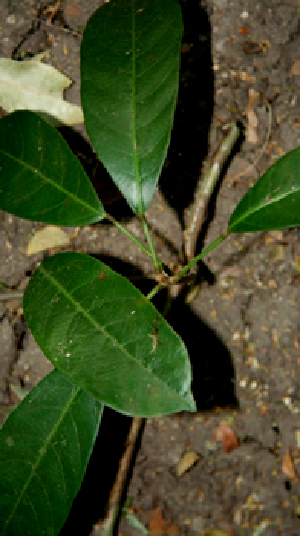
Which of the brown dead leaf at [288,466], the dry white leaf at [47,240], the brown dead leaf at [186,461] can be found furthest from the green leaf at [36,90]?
the brown dead leaf at [288,466]

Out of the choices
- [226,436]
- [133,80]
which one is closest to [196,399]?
[226,436]

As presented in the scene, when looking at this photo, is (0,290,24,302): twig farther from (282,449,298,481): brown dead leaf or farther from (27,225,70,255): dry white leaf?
(282,449,298,481): brown dead leaf

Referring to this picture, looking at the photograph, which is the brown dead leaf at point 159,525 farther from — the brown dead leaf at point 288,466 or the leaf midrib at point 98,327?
the leaf midrib at point 98,327

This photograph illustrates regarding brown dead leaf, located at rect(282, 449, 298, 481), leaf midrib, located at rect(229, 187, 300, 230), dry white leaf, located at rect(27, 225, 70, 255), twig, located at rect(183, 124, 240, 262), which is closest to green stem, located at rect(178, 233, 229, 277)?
leaf midrib, located at rect(229, 187, 300, 230)

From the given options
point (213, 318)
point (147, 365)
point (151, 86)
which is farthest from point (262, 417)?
point (151, 86)

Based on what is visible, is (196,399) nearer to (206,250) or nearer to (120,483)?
(120,483)

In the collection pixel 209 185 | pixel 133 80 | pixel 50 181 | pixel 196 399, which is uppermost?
pixel 133 80
